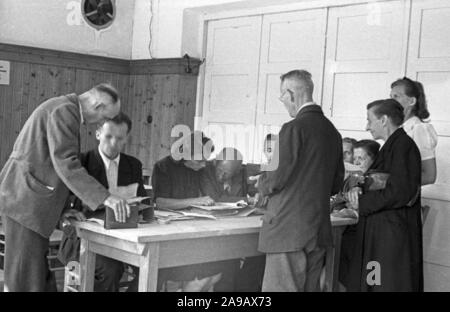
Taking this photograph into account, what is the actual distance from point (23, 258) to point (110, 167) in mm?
762

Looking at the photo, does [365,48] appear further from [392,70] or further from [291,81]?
[291,81]

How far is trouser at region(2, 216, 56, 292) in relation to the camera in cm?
309

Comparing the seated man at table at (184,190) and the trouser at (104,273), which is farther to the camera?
the seated man at table at (184,190)

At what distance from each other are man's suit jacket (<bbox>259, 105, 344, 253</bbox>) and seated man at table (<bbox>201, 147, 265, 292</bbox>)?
857 millimetres

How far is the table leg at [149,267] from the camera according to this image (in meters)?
2.96

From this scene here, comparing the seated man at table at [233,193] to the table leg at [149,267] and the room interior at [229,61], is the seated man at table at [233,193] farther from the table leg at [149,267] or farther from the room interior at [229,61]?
the room interior at [229,61]

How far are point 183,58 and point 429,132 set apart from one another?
3.30 metres

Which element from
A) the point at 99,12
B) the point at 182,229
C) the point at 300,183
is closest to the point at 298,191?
the point at 300,183

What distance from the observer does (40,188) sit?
3.04 metres

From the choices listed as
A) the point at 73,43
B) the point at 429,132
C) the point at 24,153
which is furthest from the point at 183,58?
the point at 24,153

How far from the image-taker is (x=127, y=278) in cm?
495

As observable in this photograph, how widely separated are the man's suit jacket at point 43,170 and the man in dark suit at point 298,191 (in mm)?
909

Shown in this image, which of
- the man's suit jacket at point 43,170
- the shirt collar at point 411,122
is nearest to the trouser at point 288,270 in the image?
the man's suit jacket at point 43,170

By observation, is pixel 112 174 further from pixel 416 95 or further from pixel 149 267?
pixel 416 95
